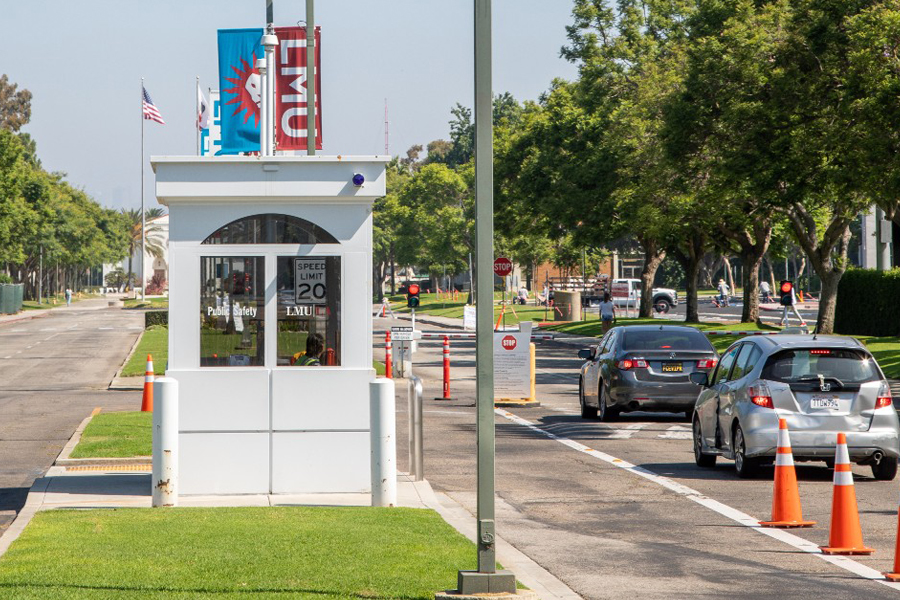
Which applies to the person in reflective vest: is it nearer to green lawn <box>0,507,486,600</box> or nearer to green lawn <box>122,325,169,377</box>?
green lawn <box>0,507,486,600</box>

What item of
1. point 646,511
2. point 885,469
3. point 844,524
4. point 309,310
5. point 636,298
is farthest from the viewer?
point 636,298

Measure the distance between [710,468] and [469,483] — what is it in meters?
3.23

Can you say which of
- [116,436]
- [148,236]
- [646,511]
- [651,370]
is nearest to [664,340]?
[651,370]

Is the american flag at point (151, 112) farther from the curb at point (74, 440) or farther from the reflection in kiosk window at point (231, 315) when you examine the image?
the reflection in kiosk window at point (231, 315)

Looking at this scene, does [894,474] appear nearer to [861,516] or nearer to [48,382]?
[861,516]

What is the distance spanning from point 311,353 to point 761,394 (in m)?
5.18

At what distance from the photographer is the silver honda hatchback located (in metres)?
14.7

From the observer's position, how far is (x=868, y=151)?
1143 inches

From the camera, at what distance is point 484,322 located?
7.90 meters

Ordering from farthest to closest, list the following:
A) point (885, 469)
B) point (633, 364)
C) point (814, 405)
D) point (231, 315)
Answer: point (633, 364) → point (885, 469) → point (814, 405) → point (231, 315)

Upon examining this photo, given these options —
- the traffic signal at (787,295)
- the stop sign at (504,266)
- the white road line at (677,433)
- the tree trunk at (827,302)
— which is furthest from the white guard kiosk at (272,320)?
the stop sign at (504,266)

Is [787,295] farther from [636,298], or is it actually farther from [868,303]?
[636,298]

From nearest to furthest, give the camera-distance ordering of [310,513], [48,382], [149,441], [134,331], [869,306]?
A: [310,513] → [149,441] → [48,382] → [869,306] → [134,331]

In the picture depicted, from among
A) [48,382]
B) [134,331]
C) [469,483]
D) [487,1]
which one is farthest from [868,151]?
[134,331]
